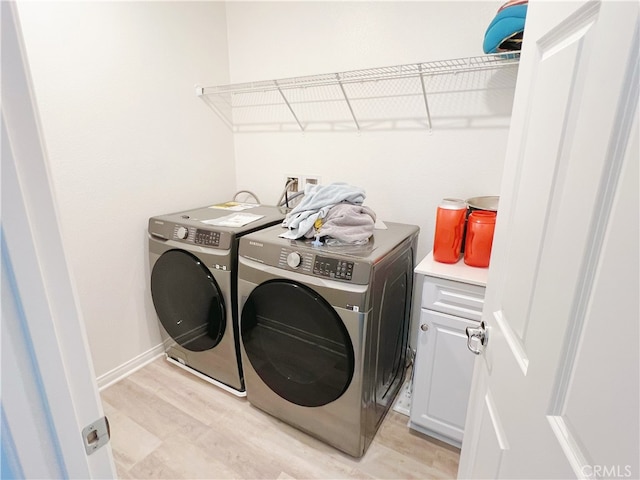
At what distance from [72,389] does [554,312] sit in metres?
0.74

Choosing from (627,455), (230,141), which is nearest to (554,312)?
(627,455)

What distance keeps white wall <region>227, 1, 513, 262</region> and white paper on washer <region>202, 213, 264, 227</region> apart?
1.69ft

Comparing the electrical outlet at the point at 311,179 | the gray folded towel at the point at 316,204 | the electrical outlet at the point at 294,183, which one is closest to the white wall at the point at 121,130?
the electrical outlet at the point at 294,183

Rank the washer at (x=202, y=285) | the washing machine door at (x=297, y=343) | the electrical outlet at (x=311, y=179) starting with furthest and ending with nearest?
the electrical outlet at (x=311, y=179)
the washer at (x=202, y=285)
the washing machine door at (x=297, y=343)

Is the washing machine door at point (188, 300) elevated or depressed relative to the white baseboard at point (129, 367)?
elevated

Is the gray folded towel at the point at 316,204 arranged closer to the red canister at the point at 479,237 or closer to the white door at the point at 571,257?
the red canister at the point at 479,237

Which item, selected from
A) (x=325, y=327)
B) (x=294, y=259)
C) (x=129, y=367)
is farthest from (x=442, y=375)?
(x=129, y=367)

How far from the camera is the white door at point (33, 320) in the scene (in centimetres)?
36

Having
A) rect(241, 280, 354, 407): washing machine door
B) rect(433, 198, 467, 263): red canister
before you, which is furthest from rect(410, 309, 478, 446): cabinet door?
rect(241, 280, 354, 407): washing machine door

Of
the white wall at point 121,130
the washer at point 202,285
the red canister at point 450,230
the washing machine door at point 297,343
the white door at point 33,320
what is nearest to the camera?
the white door at point 33,320

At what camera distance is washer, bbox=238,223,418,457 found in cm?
129

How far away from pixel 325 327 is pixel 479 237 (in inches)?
30.2

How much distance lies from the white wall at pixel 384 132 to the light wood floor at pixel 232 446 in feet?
3.54

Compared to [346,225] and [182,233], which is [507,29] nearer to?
[346,225]
